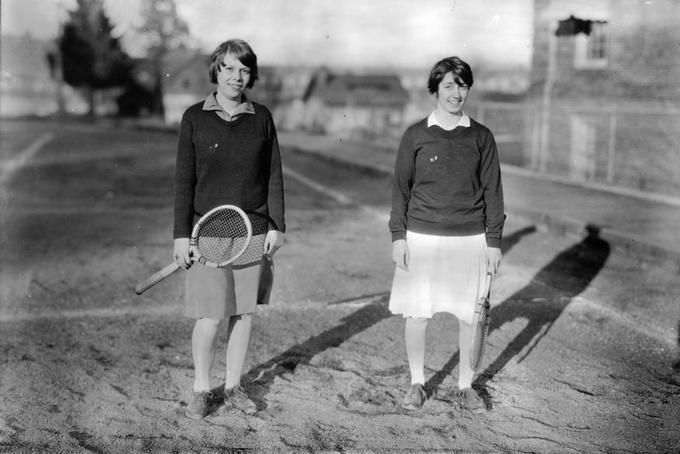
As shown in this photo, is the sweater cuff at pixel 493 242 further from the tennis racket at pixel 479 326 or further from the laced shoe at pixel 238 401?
the laced shoe at pixel 238 401

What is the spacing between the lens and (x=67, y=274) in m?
7.80

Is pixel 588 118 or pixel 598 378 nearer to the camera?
pixel 598 378

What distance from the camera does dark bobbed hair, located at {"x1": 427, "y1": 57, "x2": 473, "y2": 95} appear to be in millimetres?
3910

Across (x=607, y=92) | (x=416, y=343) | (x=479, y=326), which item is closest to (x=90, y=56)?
(x=607, y=92)

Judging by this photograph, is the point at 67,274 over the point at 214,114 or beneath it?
beneath

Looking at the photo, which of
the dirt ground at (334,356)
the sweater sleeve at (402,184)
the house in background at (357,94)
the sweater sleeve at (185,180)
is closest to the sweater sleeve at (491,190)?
the sweater sleeve at (402,184)

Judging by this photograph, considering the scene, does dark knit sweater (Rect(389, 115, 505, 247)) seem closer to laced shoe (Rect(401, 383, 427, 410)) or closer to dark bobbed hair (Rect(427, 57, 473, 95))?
dark bobbed hair (Rect(427, 57, 473, 95))

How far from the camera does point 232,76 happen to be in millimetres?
3801

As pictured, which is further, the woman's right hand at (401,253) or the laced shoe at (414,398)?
the laced shoe at (414,398)

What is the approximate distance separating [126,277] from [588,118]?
1239cm

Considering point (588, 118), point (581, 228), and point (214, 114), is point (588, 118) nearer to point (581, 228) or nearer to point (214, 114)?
point (581, 228)

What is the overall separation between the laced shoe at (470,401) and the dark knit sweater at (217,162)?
4.89 ft

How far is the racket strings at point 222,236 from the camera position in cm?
391

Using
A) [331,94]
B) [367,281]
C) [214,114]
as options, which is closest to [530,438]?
[214,114]
